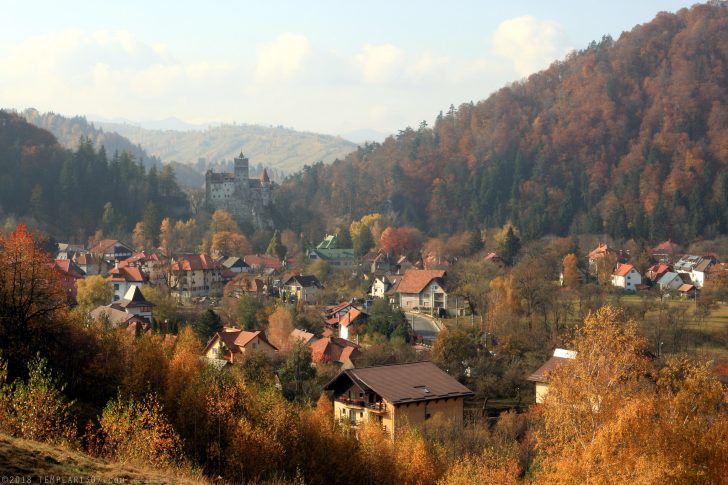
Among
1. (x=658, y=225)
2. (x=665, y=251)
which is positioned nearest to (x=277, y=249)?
(x=665, y=251)

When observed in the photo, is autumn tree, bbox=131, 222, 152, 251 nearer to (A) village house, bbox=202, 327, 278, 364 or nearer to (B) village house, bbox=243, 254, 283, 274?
(B) village house, bbox=243, 254, 283, 274

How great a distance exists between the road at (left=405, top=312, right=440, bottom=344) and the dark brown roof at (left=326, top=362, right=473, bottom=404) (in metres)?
11.8

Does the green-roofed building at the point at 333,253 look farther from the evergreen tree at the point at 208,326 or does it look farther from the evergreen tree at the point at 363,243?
the evergreen tree at the point at 208,326

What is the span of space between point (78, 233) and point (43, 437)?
194 ft

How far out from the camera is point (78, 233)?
70188mm

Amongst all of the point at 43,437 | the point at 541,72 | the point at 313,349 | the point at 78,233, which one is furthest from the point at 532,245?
the point at 541,72

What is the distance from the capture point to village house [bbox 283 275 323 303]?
161ft

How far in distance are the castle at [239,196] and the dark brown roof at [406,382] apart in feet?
184

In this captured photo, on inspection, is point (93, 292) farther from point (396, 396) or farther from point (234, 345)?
point (396, 396)

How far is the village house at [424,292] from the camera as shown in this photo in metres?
46.8

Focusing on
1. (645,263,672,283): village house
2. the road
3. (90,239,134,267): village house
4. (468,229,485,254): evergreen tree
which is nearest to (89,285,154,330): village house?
the road

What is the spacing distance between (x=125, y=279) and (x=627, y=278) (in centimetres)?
2988

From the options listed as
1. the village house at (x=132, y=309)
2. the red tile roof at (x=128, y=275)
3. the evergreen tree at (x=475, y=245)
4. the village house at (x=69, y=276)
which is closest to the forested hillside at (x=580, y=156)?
the evergreen tree at (x=475, y=245)

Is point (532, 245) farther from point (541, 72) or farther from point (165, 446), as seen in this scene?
point (541, 72)
